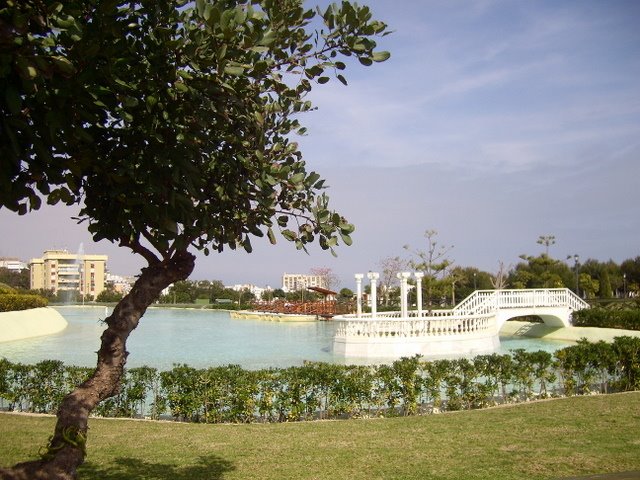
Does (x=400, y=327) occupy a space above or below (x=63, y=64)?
below

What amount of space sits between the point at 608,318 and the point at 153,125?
2623cm

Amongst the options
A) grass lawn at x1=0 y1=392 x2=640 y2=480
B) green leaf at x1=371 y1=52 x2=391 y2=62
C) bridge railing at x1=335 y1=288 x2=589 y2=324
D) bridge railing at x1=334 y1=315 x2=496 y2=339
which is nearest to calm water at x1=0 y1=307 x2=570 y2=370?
bridge railing at x1=334 y1=315 x2=496 y2=339

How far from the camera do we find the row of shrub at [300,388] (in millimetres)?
8523

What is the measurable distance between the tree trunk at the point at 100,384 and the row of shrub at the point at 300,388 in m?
5.36

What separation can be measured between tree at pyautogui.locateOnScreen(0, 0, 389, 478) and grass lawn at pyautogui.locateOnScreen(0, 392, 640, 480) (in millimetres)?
2727

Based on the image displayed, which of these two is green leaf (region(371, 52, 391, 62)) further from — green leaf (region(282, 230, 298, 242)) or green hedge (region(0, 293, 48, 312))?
green hedge (region(0, 293, 48, 312))

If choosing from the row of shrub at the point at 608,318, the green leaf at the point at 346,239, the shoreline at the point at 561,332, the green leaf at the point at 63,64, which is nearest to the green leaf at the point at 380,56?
the green leaf at the point at 346,239

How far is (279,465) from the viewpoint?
567cm

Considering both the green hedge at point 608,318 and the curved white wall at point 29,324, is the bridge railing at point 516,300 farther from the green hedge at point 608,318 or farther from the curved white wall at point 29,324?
the curved white wall at point 29,324

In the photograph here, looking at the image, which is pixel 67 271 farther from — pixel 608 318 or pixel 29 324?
pixel 608 318

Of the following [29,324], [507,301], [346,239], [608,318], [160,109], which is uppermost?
[160,109]

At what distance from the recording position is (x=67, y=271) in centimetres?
10181

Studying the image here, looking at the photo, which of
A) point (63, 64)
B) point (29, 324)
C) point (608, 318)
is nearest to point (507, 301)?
point (608, 318)

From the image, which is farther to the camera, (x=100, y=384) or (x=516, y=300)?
(x=516, y=300)
